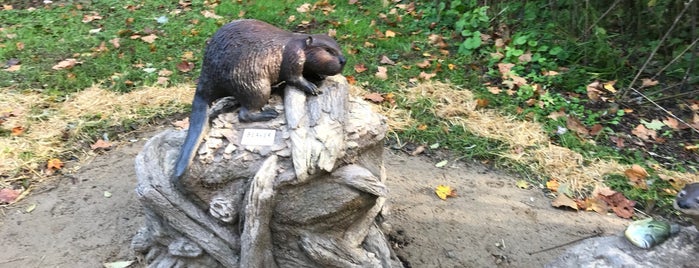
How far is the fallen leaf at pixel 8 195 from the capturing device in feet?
12.1

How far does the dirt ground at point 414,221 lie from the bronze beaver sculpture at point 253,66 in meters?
1.12

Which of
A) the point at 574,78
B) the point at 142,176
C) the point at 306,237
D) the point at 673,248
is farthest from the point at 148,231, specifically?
the point at 574,78

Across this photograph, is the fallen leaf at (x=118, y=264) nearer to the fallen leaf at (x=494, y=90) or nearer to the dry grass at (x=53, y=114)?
the dry grass at (x=53, y=114)

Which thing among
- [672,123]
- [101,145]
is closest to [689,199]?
[672,123]

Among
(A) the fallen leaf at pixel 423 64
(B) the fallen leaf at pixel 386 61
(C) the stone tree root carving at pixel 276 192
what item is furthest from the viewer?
(B) the fallen leaf at pixel 386 61

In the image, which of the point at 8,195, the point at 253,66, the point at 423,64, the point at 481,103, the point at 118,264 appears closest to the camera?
the point at 253,66

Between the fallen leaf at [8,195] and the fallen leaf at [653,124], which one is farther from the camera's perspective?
the fallen leaf at [653,124]

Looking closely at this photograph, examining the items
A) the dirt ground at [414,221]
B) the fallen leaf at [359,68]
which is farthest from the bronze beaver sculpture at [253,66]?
the fallen leaf at [359,68]

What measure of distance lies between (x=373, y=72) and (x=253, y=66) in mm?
2913

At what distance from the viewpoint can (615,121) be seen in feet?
15.5

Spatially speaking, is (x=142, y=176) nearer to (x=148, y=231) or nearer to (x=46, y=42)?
(x=148, y=231)

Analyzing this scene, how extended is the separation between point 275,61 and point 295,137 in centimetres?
45

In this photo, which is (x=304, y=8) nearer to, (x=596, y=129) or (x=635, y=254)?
(x=596, y=129)

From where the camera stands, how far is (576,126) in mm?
4629
